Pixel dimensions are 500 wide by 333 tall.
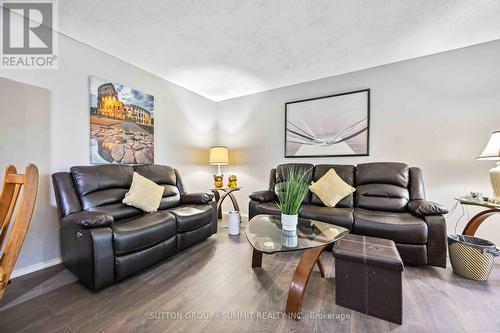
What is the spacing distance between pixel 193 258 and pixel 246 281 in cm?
75

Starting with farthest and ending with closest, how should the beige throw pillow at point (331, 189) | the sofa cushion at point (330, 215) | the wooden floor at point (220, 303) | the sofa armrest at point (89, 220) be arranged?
1. the beige throw pillow at point (331, 189)
2. the sofa cushion at point (330, 215)
3. the sofa armrest at point (89, 220)
4. the wooden floor at point (220, 303)

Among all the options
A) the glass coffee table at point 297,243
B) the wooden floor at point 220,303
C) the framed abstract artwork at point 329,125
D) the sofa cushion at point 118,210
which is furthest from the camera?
the framed abstract artwork at point 329,125

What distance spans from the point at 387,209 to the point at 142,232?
2791 mm

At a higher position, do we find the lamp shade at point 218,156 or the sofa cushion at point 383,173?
the lamp shade at point 218,156

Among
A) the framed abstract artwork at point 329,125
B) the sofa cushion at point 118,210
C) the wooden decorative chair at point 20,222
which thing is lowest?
the sofa cushion at point 118,210

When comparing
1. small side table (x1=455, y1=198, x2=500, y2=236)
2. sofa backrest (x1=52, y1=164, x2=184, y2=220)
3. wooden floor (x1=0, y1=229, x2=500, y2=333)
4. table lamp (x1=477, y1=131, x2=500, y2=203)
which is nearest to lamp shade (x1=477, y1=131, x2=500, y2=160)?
table lamp (x1=477, y1=131, x2=500, y2=203)

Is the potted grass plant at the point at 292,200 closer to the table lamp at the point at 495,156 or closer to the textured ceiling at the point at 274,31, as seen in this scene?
the textured ceiling at the point at 274,31

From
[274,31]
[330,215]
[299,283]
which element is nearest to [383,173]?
[330,215]

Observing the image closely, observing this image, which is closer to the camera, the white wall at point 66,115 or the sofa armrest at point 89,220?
the sofa armrest at point 89,220

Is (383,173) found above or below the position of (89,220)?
above

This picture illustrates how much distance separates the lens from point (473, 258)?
1.83m

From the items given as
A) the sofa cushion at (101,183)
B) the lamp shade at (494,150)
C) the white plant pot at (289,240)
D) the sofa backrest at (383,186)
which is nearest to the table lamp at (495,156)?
the lamp shade at (494,150)

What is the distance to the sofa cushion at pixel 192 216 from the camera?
233 cm

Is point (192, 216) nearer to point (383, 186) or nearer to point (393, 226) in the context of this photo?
point (393, 226)
